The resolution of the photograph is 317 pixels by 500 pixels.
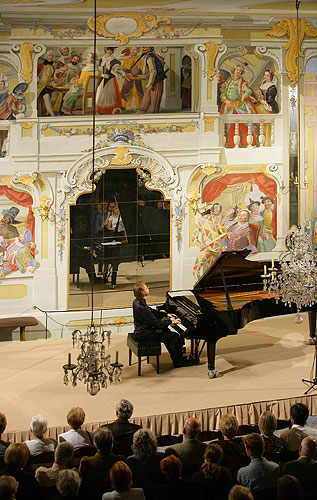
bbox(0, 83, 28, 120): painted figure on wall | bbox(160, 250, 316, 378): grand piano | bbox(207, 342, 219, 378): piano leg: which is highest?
bbox(0, 83, 28, 120): painted figure on wall

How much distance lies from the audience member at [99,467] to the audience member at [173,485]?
1.84ft

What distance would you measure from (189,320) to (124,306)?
335cm

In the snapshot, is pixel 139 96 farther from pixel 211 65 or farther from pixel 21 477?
pixel 21 477

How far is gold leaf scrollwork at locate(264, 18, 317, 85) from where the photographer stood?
12914mm

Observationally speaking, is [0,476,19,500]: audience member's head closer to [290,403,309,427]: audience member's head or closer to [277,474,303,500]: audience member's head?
[277,474,303,500]: audience member's head

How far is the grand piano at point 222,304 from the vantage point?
31.5ft

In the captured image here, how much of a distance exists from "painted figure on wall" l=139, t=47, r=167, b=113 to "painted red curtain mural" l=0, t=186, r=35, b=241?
2.45 metres

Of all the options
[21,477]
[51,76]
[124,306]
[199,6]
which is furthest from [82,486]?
[199,6]

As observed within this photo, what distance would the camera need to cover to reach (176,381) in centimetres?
975

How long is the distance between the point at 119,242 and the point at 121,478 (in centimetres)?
740

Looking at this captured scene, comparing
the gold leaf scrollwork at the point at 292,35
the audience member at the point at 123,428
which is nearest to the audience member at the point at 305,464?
the audience member at the point at 123,428

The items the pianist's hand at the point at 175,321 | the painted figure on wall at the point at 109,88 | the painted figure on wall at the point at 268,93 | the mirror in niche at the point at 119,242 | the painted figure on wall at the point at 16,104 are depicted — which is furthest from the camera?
the painted figure on wall at the point at 268,93

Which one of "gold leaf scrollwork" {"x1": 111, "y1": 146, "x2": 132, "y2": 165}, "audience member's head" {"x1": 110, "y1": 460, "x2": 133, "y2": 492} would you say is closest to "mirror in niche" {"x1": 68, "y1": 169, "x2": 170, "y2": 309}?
"gold leaf scrollwork" {"x1": 111, "y1": 146, "x2": 132, "y2": 165}

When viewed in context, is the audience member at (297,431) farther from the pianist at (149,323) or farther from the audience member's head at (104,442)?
the pianist at (149,323)
